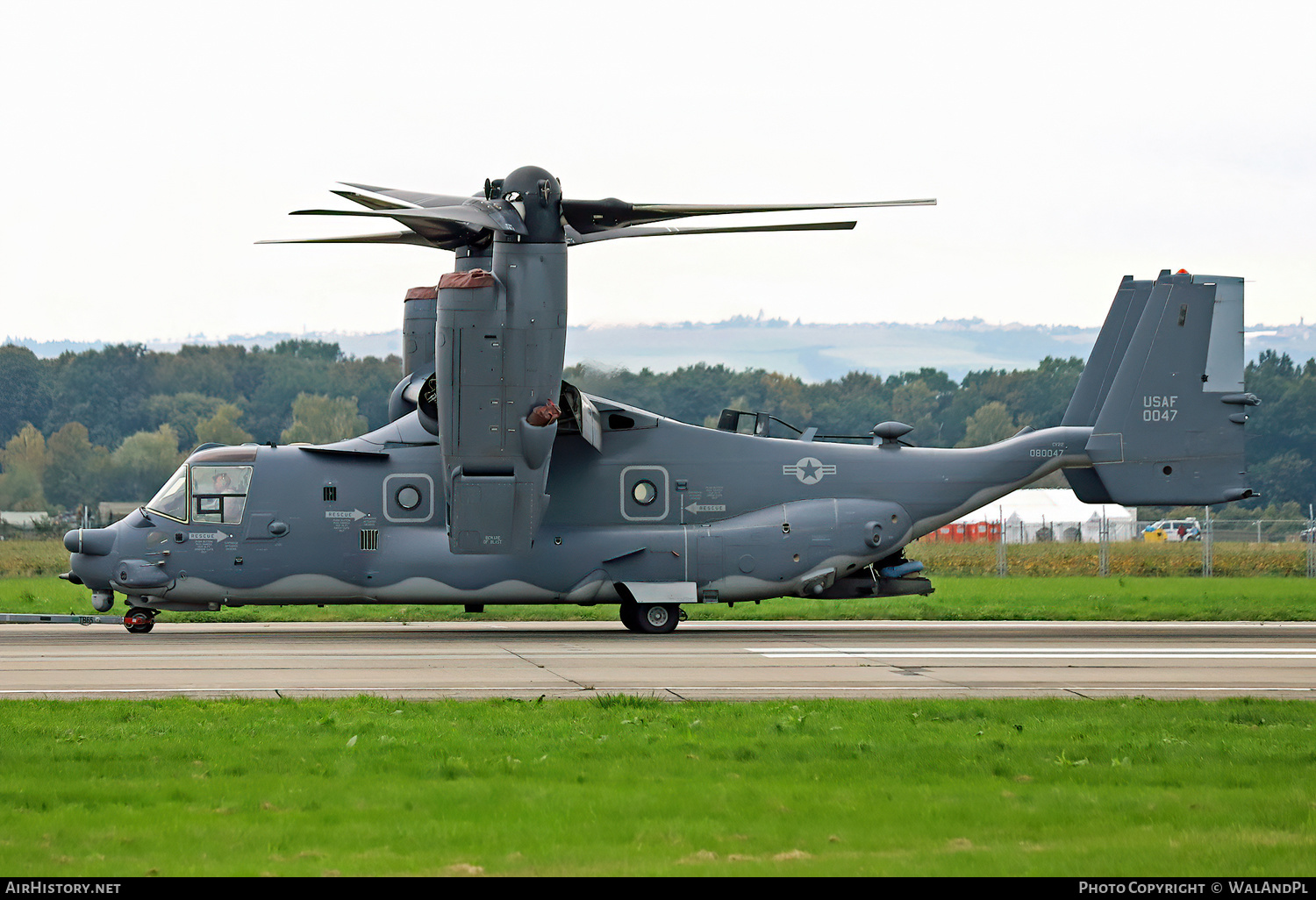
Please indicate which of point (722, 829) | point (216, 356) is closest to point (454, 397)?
point (722, 829)

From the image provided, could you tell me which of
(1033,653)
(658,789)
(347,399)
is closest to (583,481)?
(1033,653)

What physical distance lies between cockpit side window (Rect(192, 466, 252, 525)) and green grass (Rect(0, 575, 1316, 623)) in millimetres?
4927

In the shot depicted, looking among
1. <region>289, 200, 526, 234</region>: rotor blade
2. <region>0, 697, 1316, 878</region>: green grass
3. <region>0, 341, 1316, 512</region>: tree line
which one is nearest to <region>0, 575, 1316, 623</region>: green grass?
<region>289, 200, 526, 234</region>: rotor blade

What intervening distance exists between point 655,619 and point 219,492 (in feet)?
26.1

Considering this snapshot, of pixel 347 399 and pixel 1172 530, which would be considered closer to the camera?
pixel 347 399

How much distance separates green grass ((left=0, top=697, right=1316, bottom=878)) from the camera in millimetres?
6910

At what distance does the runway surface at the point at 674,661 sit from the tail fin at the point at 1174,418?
2664 millimetres

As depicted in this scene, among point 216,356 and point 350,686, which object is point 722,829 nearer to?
point 350,686

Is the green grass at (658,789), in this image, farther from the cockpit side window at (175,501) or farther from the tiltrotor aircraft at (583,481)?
the cockpit side window at (175,501)

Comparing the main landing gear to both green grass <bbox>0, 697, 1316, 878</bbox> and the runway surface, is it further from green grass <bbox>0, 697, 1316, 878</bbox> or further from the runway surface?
green grass <bbox>0, 697, 1316, 878</bbox>

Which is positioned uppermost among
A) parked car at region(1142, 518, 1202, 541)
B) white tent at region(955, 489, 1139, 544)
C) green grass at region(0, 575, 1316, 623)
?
white tent at region(955, 489, 1139, 544)

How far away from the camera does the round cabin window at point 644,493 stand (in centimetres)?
2353

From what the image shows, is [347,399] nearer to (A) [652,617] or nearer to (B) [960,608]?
(B) [960,608]

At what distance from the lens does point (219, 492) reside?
2305 centimetres
